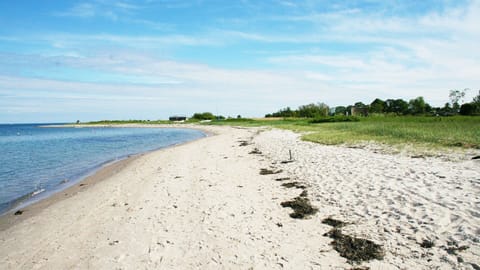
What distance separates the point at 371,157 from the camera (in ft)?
43.5

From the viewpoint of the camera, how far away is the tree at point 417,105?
95.6 m

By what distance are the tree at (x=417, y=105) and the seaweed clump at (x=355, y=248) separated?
10317 centimetres

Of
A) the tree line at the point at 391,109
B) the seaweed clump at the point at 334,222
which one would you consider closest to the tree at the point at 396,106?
the tree line at the point at 391,109

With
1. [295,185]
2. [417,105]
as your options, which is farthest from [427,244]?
[417,105]

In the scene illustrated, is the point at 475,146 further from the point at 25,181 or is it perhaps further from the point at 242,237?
the point at 25,181

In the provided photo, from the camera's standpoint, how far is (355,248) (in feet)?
17.6

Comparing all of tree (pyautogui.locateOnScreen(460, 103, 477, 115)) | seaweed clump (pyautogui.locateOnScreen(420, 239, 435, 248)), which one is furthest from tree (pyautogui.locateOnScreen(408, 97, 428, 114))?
seaweed clump (pyautogui.locateOnScreen(420, 239, 435, 248))

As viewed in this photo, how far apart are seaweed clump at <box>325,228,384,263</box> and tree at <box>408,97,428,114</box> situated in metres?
103

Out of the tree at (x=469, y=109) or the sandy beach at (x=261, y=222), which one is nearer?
the sandy beach at (x=261, y=222)

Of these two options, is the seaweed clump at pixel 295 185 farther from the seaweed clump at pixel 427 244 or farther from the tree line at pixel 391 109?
the tree line at pixel 391 109

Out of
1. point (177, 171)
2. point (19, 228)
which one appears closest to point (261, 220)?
point (19, 228)

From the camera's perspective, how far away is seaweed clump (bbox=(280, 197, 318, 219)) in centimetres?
719

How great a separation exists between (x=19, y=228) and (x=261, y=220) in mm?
6510

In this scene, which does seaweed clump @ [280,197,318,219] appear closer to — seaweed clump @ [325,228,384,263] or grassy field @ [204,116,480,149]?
seaweed clump @ [325,228,384,263]
